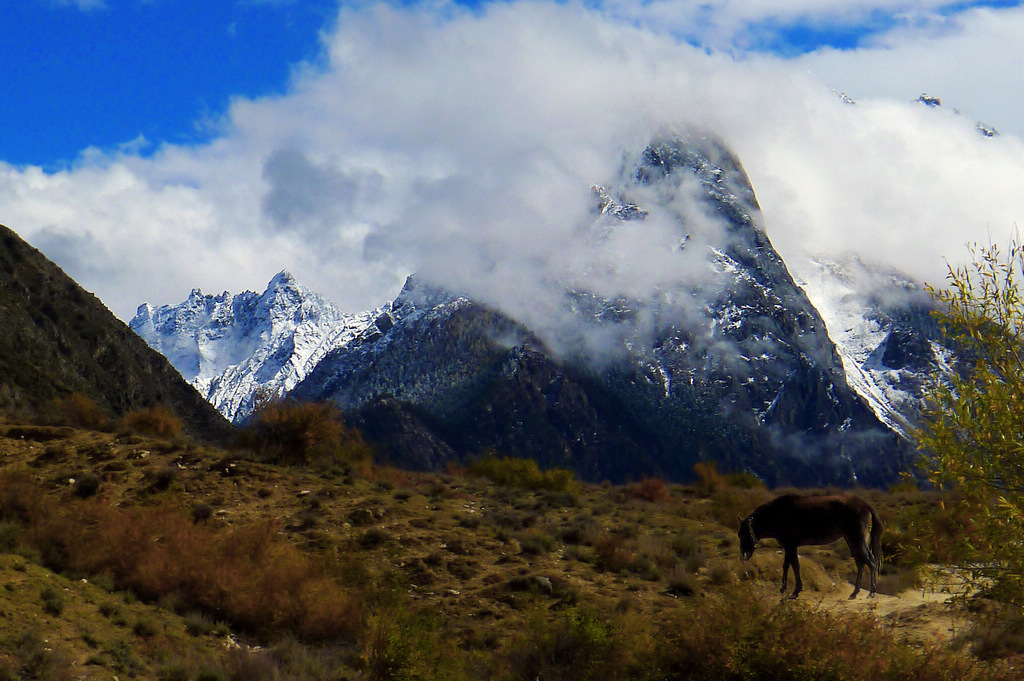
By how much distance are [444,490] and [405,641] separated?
66.3 feet

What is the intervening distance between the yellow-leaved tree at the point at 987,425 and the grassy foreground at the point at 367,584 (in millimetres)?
926

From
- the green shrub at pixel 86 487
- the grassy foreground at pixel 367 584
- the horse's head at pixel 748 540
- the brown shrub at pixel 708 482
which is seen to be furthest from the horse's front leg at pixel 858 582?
the brown shrub at pixel 708 482

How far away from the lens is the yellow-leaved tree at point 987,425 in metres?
10.9

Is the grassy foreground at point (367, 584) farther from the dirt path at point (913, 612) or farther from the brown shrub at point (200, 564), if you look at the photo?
the dirt path at point (913, 612)

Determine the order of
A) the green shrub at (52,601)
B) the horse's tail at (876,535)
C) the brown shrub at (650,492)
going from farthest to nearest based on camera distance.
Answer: the brown shrub at (650,492)
the horse's tail at (876,535)
the green shrub at (52,601)

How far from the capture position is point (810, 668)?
12.2 metres

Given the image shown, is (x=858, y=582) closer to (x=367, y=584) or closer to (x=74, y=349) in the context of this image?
(x=367, y=584)

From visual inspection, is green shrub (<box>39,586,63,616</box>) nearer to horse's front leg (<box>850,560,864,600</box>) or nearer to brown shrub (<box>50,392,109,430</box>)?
horse's front leg (<box>850,560,864,600</box>)

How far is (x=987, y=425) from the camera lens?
449 inches

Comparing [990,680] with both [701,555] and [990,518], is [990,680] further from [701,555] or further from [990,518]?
[701,555]

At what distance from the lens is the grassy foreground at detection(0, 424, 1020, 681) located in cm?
1373

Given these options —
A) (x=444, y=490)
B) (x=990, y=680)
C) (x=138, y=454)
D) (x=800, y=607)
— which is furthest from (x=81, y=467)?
(x=990, y=680)

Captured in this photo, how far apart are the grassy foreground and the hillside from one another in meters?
35.1

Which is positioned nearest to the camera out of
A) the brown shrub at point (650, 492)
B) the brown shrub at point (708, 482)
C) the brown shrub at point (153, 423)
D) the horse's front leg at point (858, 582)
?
the horse's front leg at point (858, 582)
